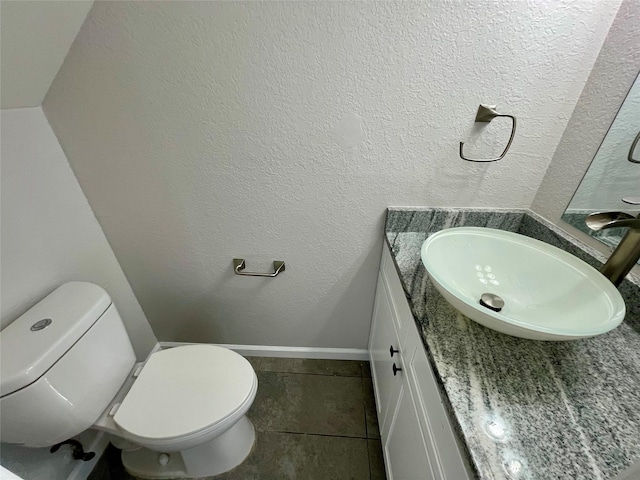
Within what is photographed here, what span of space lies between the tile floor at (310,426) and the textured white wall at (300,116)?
60cm

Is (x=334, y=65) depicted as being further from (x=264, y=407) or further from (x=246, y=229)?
(x=264, y=407)

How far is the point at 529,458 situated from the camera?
0.44 m

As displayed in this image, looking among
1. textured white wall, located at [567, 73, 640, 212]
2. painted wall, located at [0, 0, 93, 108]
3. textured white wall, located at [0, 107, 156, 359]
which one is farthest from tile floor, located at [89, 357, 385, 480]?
painted wall, located at [0, 0, 93, 108]

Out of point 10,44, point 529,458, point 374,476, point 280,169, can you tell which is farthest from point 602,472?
point 10,44

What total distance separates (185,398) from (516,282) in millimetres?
1168

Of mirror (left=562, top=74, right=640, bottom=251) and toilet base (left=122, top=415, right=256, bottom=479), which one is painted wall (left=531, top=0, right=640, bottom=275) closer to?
mirror (left=562, top=74, right=640, bottom=251)

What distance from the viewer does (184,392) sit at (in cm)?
96

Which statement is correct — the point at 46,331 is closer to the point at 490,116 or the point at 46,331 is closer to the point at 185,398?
the point at 185,398

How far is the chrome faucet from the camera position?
0.64 meters

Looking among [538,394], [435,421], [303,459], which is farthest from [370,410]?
[538,394]

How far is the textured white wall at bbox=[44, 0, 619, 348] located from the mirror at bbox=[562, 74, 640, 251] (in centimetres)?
15

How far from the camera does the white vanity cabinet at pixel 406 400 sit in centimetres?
57

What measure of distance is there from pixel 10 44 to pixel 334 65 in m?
0.84

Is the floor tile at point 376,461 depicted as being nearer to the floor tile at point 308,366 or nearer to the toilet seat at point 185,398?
the floor tile at point 308,366
